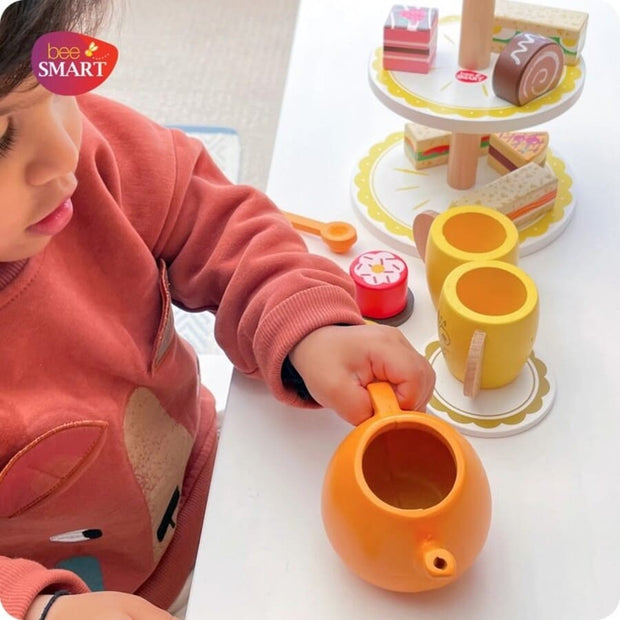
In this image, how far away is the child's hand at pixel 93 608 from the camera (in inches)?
18.7

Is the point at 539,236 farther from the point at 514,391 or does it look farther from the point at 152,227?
the point at 152,227

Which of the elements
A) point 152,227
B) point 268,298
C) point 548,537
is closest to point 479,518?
point 548,537

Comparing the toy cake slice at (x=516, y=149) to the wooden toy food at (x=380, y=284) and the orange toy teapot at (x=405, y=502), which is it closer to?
the wooden toy food at (x=380, y=284)

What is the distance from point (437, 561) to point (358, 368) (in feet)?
0.47

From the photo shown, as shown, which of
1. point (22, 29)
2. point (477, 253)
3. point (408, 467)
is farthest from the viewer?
point (477, 253)

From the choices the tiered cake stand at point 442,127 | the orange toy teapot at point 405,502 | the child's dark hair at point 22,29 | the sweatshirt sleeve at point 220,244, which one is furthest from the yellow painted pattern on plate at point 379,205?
the child's dark hair at point 22,29

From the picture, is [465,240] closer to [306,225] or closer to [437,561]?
[306,225]

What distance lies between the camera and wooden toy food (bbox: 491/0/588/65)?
68cm

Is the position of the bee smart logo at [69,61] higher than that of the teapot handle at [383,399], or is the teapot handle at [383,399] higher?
the bee smart logo at [69,61]

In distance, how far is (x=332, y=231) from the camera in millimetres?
704

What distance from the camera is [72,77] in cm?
42

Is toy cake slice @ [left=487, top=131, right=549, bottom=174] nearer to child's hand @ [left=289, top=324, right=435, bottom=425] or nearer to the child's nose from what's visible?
child's hand @ [left=289, top=324, right=435, bottom=425]

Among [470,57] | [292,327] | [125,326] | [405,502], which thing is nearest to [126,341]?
[125,326]

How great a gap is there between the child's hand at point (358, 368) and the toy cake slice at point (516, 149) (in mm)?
239
